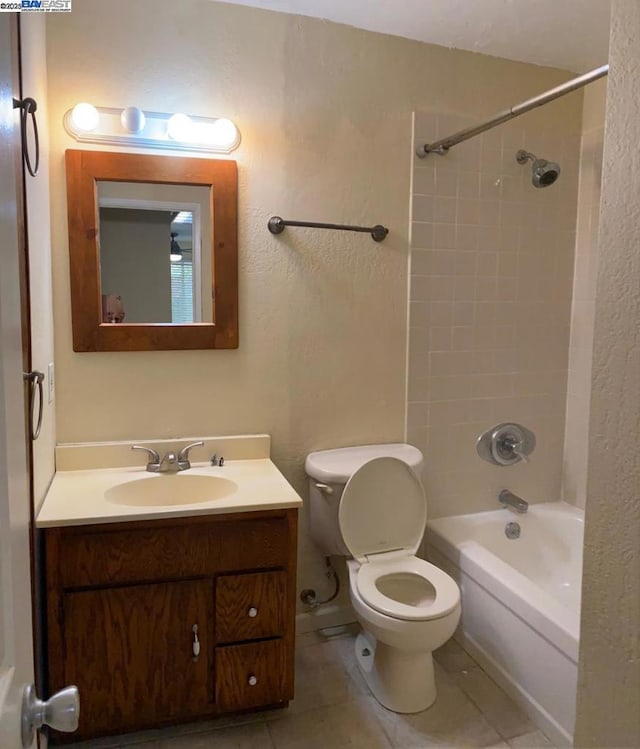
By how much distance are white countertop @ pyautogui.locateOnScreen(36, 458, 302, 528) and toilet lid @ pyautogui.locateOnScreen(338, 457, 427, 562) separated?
33 centimetres

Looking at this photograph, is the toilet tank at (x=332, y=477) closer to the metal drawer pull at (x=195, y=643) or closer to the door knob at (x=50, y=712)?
the metal drawer pull at (x=195, y=643)

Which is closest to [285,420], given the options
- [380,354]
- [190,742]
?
[380,354]

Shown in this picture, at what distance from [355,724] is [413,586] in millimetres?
505

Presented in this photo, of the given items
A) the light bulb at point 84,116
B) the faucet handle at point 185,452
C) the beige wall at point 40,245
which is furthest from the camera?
the faucet handle at point 185,452

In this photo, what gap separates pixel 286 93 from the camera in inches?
86.1

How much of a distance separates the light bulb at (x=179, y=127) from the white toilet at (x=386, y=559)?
4.22 feet

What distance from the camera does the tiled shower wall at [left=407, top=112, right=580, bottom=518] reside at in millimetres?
2451

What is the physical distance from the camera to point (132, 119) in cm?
193

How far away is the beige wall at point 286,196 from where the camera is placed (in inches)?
79.3

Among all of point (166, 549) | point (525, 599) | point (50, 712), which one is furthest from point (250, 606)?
point (50, 712)

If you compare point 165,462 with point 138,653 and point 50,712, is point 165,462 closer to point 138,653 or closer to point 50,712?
point 138,653

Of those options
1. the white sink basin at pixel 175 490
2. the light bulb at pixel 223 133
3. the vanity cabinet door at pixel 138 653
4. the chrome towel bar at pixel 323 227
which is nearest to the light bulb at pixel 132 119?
the light bulb at pixel 223 133

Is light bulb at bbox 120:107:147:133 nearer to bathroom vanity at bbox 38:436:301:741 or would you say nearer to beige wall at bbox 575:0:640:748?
bathroom vanity at bbox 38:436:301:741

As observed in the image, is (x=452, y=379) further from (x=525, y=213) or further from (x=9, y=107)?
(x=9, y=107)
